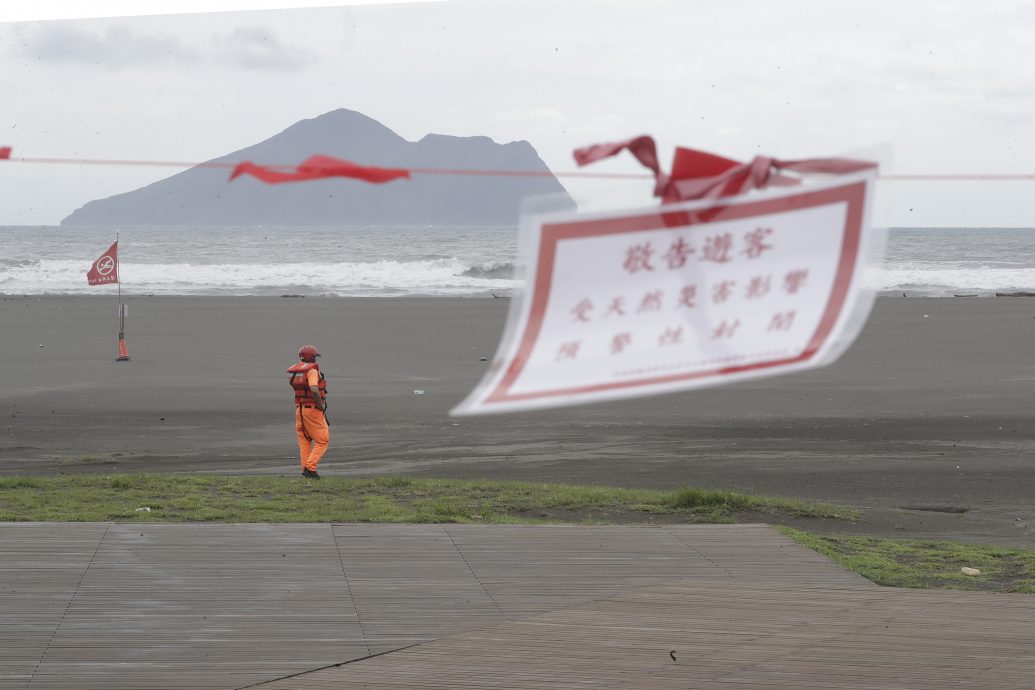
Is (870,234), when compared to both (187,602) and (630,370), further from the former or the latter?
(187,602)

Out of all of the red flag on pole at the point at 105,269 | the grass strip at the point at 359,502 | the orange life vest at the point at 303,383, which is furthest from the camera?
the red flag on pole at the point at 105,269

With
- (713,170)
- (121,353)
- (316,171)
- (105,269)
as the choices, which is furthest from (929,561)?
(121,353)

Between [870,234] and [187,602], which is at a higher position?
[870,234]

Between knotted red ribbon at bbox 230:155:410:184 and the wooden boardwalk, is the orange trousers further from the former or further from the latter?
knotted red ribbon at bbox 230:155:410:184

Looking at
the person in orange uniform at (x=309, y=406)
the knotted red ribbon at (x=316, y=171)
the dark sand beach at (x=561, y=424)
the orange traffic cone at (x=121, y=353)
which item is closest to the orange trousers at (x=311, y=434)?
the person in orange uniform at (x=309, y=406)

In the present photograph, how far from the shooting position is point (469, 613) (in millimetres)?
9195

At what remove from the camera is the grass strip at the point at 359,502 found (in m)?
12.6

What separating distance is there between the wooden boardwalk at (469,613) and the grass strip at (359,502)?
33.0 inches

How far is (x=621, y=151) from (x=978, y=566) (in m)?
9.43

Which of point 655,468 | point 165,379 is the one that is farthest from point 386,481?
point 165,379

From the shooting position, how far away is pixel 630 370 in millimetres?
3012

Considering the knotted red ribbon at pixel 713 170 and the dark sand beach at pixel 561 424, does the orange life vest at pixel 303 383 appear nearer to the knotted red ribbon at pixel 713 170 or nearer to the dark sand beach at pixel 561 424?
the dark sand beach at pixel 561 424

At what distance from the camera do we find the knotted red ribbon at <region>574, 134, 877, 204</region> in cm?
283

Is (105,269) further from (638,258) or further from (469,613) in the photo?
(638,258)
